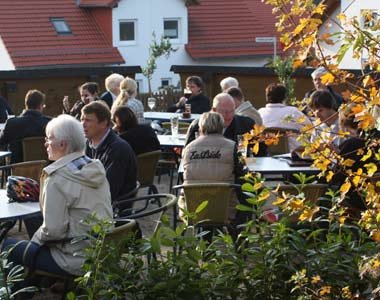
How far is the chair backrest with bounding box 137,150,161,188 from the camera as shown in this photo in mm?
9422

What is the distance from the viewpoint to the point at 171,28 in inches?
1880

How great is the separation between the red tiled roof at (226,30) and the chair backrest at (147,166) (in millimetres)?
37372

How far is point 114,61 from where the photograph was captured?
44.2m

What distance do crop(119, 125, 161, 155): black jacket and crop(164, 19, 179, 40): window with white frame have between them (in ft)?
124

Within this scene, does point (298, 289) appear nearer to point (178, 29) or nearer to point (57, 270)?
point (57, 270)

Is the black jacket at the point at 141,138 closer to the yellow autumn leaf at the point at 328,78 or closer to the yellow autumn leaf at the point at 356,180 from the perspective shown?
the yellow autumn leaf at the point at 356,180

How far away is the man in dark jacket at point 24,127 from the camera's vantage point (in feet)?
33.8

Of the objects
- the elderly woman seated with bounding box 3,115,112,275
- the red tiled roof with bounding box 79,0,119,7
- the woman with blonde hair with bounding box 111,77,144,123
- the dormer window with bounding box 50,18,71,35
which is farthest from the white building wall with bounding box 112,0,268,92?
the elderly woman seated with bounding box 3,115,112,275

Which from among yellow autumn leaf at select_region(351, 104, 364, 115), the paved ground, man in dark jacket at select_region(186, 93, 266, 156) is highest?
yellow autumn leaf at select_region(351, 104, 364, 115)

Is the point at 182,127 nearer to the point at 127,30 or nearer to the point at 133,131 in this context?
the point at 133,131

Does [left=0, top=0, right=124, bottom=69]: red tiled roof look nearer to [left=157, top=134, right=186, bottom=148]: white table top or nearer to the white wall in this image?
the white wall

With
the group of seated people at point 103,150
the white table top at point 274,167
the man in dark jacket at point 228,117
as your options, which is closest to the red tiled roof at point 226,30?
the group of seated people at point 103,150

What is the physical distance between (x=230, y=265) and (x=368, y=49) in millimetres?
1579

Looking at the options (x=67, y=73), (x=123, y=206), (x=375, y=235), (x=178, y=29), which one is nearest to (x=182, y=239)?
(x=375, y=235)
